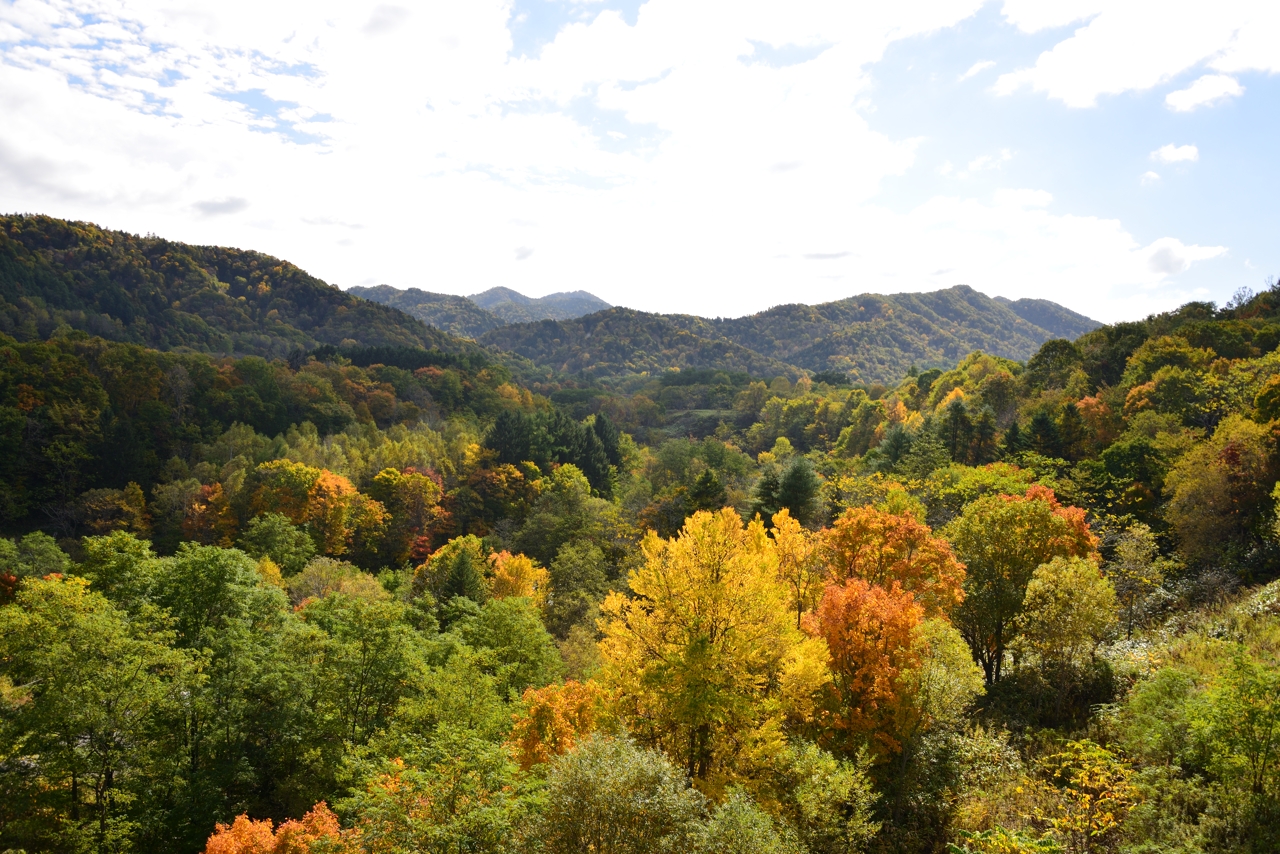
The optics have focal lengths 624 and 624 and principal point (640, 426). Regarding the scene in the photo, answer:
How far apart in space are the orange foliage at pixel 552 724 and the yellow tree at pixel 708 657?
2.06 meters

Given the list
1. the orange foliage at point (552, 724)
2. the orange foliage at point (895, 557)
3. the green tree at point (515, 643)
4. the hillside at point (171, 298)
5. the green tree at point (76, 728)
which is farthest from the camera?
the hillside at point (171, 298)

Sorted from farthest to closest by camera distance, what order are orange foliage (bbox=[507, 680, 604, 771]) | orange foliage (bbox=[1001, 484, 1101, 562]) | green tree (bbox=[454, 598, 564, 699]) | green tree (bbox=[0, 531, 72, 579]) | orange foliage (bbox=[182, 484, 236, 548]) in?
orange foliage (bbox=[182, 484, 236, 548]) → green tree (bbox=[0, 531, 72, 579]) → green tree (bbox=[454, 598, 564, 699]) → orange foliage (bbox=[1001, 484, 1101, 562]) → orange foliage (bbox=[507, 680, 604, 771])

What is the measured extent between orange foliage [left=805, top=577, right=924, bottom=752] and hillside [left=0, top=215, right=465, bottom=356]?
449 ft

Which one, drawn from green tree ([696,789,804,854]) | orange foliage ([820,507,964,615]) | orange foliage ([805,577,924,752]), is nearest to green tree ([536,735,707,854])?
green tree ([696,789,804,854])

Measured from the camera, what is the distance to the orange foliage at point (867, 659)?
17625 mm

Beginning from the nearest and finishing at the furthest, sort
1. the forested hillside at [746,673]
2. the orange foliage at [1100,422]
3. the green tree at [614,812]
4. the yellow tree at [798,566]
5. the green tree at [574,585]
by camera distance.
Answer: the green tree at [614,812] < the forested hillside at [746,673] < the yellow tree at [798,566] < the green tree at [574,585] < the orange foliage at [1100,422]

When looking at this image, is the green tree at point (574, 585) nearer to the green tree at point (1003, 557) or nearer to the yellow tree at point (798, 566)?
the yellow tree at point (798, 566)

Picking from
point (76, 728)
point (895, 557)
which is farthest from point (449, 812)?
point (895, 557)

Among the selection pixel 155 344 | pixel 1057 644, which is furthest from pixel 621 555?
pixel 155 344

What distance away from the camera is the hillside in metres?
123

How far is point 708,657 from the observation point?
15.6 meters

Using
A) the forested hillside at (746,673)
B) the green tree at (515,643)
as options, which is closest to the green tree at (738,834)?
the forested hillside at (746,673)

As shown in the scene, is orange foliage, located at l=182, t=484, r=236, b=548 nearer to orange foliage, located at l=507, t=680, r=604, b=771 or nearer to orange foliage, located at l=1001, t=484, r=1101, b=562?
orange foliage, located at l=507, t=680, r=604, b=771

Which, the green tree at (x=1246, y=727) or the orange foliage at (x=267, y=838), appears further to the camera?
the orange foliage at (x=267, y=838)
